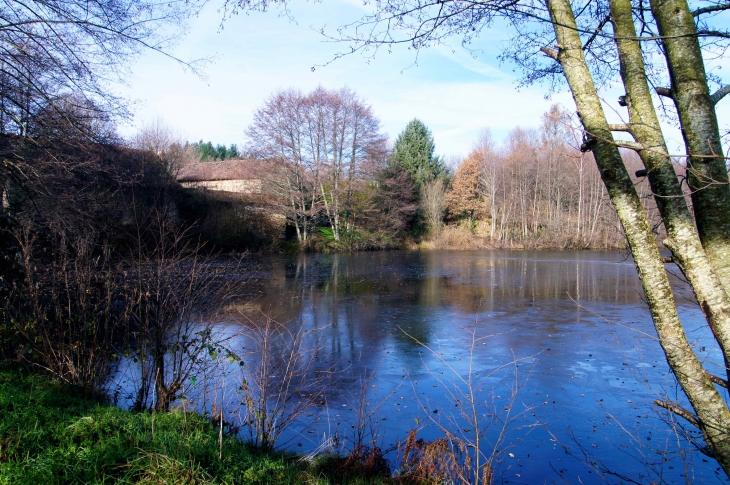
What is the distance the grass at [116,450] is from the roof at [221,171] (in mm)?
31208

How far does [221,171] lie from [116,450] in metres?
41.3

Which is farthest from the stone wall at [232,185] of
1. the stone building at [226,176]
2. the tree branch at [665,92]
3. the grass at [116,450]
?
the tree branch at [665,92]

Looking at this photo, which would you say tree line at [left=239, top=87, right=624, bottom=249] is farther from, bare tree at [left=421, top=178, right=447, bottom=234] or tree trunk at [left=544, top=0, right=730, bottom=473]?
tree trunk at [left=544, top=0, right=730, bottom=473]

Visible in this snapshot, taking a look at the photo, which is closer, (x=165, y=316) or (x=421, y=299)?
(x=165, y=316)

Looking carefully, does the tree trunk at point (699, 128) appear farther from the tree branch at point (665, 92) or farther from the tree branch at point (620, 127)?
the tree branch at point (620, 127)

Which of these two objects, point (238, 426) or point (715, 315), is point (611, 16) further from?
point (238, 426)

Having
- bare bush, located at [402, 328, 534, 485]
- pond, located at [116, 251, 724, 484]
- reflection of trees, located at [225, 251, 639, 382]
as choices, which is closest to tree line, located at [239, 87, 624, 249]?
reflection of trees, located at [225, 251, 639, 382]

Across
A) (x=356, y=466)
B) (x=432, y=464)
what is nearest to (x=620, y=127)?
(x=432, y=464)

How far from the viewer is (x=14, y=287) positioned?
A: 18.8ft

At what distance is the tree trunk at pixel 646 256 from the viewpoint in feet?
9.89

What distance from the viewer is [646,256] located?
3123 mm

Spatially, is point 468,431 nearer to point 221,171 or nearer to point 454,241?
point 454,241

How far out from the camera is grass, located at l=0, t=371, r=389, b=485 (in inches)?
133

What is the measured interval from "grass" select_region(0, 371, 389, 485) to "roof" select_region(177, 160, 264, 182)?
3121 cm
